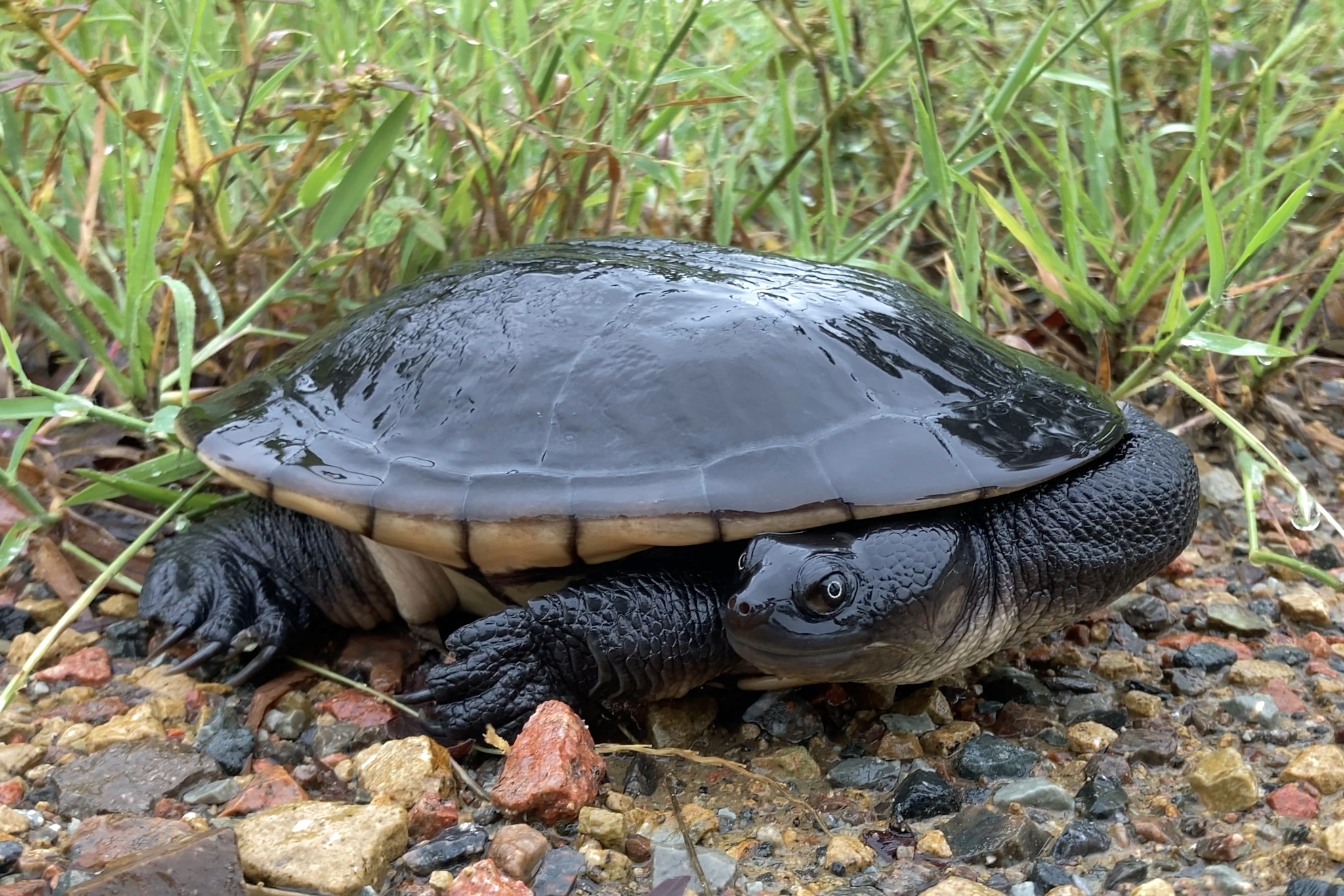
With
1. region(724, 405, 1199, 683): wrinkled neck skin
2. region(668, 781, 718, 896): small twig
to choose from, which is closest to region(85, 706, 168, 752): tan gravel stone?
region(668, 781, 718, 896): small twig

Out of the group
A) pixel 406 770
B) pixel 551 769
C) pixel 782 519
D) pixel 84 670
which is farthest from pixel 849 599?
pixel 84 670

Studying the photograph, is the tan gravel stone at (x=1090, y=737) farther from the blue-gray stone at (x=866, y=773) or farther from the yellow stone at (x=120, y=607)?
the yellow stone at (x=120, y=607)

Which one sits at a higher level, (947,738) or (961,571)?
(961,571)

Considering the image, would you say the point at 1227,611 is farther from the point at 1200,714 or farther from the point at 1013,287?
the point at 1013,287

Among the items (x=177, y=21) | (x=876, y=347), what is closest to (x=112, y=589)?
(x=177, y=21)

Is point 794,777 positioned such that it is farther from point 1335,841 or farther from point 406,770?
point 1335,841

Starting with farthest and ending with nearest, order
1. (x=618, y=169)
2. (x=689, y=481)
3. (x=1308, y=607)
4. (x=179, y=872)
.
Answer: (x=618, y=169) < (x=1308, y=607) < (x=689, y=481) < (x=179, y=872)
